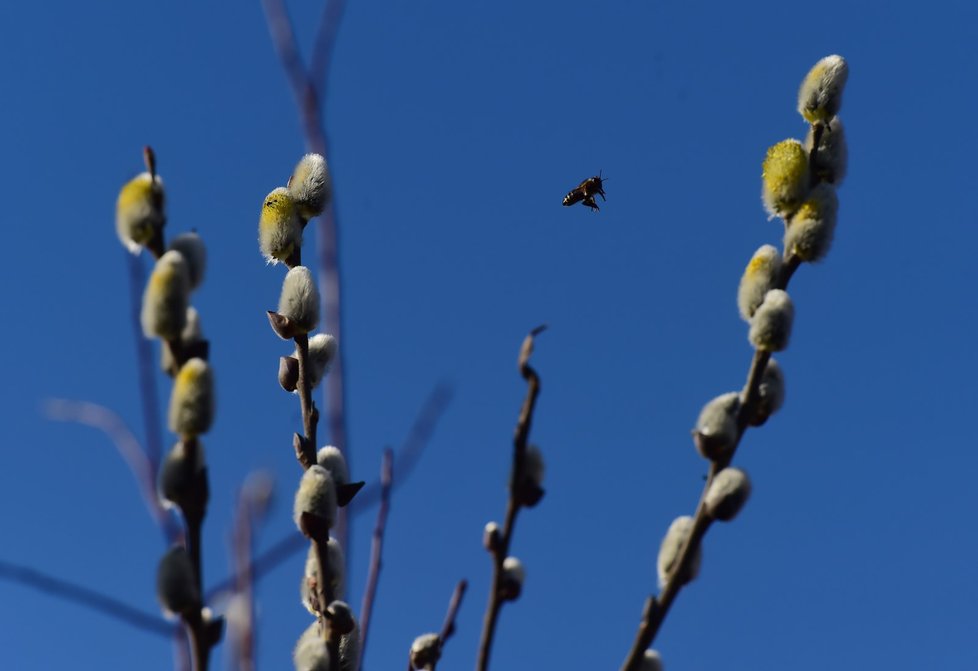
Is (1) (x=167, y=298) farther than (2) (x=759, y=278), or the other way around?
(2) (x=759, y=278)

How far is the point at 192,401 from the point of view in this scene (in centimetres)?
104

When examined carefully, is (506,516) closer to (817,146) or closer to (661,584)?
(661,584)

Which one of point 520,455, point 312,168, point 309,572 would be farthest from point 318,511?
point 312,168

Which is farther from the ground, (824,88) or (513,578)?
(824,88)

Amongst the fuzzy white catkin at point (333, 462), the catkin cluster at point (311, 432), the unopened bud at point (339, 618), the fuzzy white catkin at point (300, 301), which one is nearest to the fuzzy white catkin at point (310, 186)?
the catkin cluster at point (311, 432)

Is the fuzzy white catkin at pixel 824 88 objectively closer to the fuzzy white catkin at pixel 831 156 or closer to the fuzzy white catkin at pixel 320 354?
the fuzzy white catkin at pixel 831 156

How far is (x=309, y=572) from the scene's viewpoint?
4.52 feet

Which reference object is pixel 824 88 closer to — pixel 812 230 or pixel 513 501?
pixel 812 230

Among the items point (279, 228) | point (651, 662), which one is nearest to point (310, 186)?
point (279, 228)

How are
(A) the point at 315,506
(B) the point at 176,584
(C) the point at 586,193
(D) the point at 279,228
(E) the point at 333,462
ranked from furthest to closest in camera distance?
(C) the point at 586,193 < (D) the point at 279,228 < (E) the point at 333,462 < (A) the point at 315,506 < (B) the point at 176,584

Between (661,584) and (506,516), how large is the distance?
187mm

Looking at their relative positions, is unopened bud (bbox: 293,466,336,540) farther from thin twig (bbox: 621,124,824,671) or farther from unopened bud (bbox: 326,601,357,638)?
thin twig (bbox: 621,124,824,671)

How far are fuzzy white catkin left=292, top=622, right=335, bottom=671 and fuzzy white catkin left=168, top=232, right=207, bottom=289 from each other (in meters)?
0.42

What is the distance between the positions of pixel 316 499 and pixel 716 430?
46 cm
